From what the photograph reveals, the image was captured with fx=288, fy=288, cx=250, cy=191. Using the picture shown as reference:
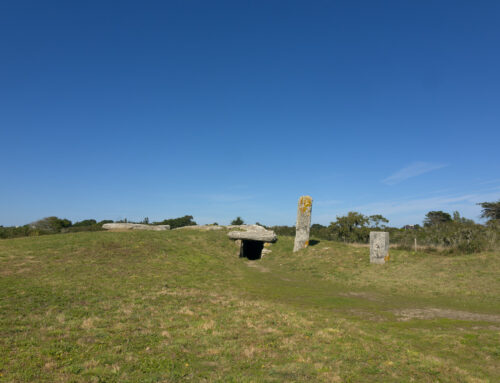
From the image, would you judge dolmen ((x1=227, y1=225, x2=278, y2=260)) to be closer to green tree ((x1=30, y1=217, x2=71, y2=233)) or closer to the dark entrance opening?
the dark entrance opening

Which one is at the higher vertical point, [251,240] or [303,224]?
[303,224]

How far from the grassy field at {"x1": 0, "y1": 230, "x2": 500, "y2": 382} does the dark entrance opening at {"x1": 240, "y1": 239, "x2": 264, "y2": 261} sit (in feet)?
28.8

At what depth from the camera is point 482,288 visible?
572 inches

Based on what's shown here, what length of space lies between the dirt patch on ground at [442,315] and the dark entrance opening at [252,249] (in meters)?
18.6

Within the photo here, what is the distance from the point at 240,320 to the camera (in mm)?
9375

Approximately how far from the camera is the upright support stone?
89.2 feet

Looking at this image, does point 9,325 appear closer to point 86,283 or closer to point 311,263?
point 86,283

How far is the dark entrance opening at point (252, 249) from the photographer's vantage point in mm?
29797

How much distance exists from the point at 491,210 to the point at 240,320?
145ft

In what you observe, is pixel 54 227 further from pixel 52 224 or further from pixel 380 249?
pixel 380 249

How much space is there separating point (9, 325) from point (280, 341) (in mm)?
7645

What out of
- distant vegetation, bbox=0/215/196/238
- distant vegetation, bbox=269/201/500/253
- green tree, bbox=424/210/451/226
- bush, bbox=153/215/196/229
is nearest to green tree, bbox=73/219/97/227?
distant vegetation, bbox=0/215/196/238

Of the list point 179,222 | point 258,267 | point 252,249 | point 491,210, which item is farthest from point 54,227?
point 491,210

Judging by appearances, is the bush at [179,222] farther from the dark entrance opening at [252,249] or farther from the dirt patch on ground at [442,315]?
the dirt patch on ground at [442,315]
